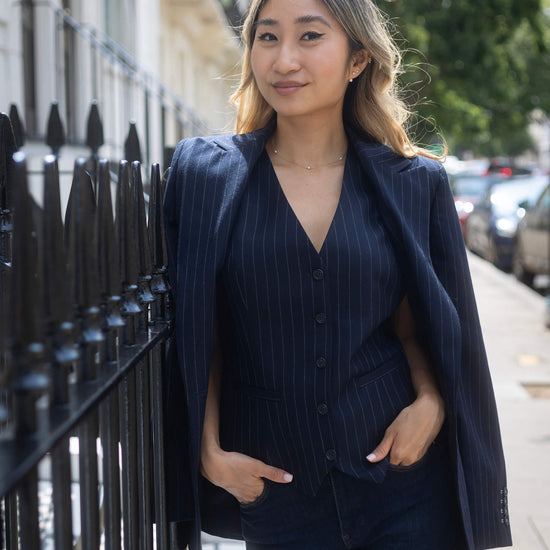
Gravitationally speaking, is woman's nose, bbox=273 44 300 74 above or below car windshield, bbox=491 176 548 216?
above

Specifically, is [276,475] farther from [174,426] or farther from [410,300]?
[410,300]

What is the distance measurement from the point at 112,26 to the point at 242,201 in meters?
9.57

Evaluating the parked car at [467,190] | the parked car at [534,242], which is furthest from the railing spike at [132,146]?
the parked car at [467,190]

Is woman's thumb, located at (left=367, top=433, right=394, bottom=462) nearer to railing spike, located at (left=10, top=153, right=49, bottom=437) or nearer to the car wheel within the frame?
railing spike, located at (left=10, top=153, right=49, bottom=437)

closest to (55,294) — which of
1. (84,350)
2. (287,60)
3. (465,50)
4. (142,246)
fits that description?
(84,350)

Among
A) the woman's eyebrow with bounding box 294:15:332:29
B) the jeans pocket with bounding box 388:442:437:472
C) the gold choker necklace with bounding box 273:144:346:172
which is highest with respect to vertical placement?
the woman's eyebrow with bounding box 294:15:332:29

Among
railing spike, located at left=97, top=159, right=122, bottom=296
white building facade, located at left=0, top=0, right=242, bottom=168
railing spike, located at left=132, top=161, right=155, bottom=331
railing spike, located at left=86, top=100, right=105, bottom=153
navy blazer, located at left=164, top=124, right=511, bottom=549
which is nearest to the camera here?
railing spike, located at left=97, top=159, right=122, bottom=296

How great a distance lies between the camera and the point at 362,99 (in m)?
2.34

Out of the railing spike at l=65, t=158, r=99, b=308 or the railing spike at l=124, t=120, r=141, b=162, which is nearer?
the railing spike at l=65, t=158, r=99, b=308

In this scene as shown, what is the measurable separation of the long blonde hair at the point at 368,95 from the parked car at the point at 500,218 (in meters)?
11.2

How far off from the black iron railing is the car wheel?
35.6 feet

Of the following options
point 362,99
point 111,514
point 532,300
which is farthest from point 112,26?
point 111,514

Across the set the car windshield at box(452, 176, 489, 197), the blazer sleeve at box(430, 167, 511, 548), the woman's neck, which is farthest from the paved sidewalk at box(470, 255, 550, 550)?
the car windshield at box(452, 176, 489, 197)

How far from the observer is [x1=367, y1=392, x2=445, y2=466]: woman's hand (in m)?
2.04
